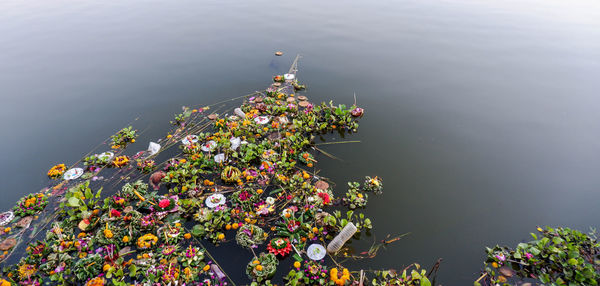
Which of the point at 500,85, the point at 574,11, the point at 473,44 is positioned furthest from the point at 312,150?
the point at 574,11

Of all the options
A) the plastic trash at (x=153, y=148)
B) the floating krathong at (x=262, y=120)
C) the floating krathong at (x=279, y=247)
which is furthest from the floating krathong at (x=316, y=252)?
the plastic trash at (x=153, y=148)

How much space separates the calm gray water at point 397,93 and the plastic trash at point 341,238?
64 centimetres

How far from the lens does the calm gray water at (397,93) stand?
505cm

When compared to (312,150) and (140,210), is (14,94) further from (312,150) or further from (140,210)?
(312,150)

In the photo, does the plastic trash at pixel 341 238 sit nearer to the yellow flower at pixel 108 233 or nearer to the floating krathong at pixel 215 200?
the floating krathong at pixel 215 200

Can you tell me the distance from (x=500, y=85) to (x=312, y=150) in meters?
7.16

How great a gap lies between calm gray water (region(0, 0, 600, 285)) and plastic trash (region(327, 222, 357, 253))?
0.64 m

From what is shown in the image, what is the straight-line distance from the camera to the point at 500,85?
8.69 meters

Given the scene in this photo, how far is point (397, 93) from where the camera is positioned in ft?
27.8

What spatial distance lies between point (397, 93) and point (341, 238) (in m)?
5.97

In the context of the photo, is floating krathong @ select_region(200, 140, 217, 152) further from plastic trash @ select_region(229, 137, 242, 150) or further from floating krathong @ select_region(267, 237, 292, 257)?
floating krathong @ select_region(267, 237, 292, 257)

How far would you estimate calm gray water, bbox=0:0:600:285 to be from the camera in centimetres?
505

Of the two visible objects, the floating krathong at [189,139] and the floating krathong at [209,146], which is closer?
the floating krathong at [209,146]

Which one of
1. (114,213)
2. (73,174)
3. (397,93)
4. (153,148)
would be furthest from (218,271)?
(397,93)
